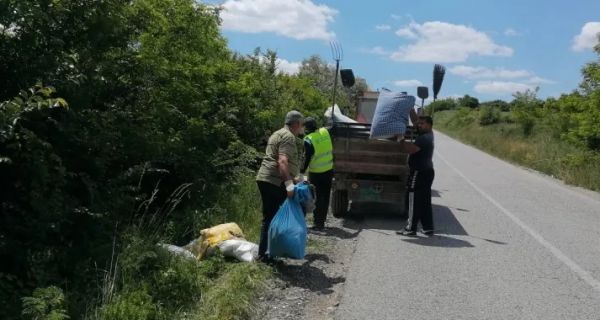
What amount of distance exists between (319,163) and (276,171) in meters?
2.71

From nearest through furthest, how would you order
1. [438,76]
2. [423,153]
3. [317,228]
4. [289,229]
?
[289,229]
[423,153]
[317,228]
[438,76]

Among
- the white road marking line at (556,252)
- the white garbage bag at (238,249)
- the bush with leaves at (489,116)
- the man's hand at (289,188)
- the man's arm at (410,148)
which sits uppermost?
the bush with leaves at (489,116)

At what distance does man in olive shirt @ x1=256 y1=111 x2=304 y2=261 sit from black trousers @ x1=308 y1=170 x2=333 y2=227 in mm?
2556

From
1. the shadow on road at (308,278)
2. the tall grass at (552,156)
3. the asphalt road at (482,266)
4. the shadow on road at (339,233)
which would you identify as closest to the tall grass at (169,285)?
the shadow on road at (308,278)

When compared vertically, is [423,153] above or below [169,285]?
above

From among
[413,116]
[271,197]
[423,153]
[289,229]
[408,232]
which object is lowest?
[408,232]

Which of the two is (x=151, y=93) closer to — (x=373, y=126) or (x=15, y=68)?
(x=15, y=68)

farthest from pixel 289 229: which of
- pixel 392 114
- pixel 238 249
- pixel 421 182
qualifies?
pixel 392 114

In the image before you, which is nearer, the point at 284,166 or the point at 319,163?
the point at 284,166

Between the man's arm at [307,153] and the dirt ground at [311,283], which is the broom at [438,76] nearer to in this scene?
the man's arm at [307,153]

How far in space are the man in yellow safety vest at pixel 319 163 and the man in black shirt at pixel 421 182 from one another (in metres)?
1.27

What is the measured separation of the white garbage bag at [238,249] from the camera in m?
6.90

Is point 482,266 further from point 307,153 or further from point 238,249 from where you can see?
point 307,153

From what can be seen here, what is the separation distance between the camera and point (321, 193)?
964 centimetres
